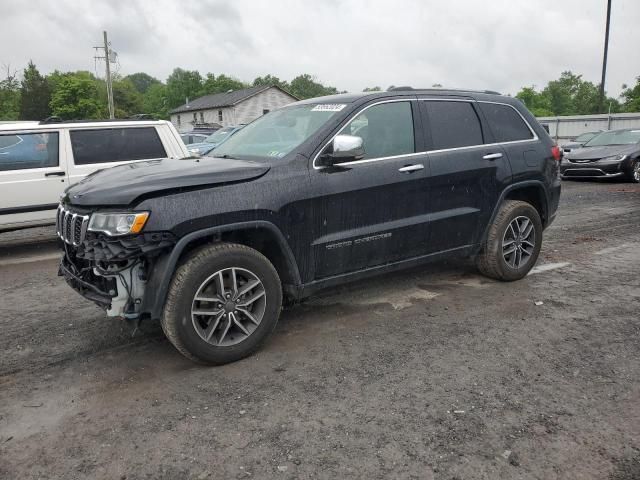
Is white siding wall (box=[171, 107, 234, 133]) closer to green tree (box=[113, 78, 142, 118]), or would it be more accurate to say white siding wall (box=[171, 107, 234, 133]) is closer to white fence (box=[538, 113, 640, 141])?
green tree (box=[113, 78, 142, 118])

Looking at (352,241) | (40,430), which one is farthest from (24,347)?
(352,241)

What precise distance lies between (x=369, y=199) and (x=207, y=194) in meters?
1.33

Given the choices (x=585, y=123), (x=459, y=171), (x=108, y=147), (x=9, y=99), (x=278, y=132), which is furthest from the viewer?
(x=9, y=99)

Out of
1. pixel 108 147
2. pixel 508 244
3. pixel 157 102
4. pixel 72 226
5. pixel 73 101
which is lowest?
pixel 508 244

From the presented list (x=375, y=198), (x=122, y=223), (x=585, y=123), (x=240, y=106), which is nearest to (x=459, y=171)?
(x=375, y=198)

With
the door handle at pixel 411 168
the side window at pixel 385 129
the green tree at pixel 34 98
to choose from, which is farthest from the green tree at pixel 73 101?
the door handle at pixel 411 168

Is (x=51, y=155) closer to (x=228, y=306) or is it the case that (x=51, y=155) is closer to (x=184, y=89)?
(x=228, y=306)

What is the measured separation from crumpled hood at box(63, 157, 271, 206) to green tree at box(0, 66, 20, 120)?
2122 inches

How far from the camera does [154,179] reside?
341 cm

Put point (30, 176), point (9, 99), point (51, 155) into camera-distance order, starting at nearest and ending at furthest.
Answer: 1. point (30, 176)
2. point (51, 155)
3. point (9, 99)

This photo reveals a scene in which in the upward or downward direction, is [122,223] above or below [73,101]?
below

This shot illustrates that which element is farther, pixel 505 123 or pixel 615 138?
pixel 615 138

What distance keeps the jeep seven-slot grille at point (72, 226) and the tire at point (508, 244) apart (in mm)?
3631

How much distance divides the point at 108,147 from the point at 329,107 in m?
4.52
